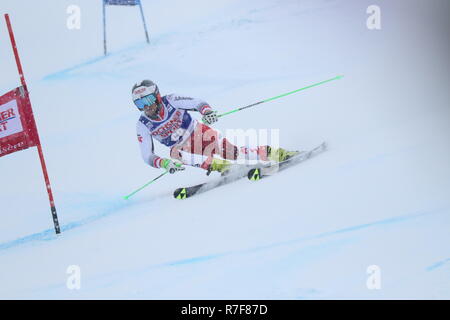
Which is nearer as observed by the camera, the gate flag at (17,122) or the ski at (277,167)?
the gate flag at (17,122)

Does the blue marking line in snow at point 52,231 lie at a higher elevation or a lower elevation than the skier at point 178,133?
lower

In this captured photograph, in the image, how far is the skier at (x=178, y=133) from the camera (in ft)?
9.04

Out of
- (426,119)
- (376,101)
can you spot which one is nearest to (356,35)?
(376,101)

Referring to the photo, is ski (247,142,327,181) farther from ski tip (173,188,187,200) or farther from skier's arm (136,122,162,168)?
skier's arm (136,122,162,168)

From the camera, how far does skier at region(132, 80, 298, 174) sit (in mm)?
2754

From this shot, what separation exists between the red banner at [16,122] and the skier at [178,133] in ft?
1.64

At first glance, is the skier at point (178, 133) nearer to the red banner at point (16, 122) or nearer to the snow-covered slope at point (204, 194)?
the snow-covered slope at point (204, 194)

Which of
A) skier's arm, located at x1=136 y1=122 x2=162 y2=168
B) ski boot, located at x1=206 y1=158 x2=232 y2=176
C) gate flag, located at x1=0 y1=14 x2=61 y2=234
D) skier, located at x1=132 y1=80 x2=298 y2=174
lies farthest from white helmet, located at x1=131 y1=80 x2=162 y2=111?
gate flag, located at x1=0 y1=14 x2=61 y2=234

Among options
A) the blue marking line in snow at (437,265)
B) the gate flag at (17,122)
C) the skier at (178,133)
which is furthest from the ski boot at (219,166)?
the blue marking line in snow at (437,265)

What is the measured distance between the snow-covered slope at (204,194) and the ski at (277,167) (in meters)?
0.03

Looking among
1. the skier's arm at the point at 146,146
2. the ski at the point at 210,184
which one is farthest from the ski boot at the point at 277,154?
the skier's arm at the point at 146,146

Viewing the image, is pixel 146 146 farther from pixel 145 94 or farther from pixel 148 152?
pixel 145 94

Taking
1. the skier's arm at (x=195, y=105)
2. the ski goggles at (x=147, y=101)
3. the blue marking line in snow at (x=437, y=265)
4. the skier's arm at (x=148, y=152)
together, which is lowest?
the blue marking line in snow at (x=437, y=265)
